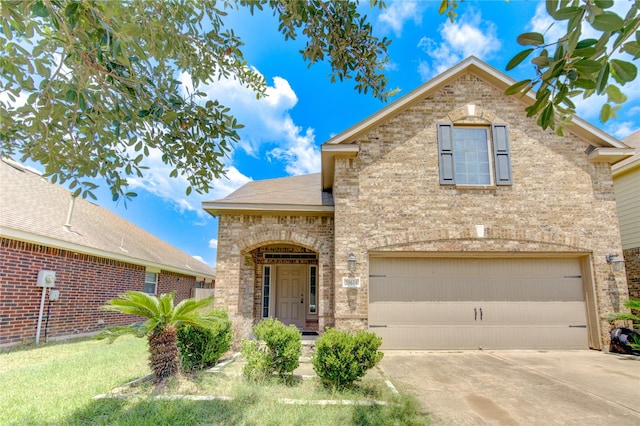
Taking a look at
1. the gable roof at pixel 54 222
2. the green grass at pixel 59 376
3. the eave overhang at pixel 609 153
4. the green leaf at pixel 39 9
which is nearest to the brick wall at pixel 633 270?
the eave overhang at pixel 609 153

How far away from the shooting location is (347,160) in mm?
8812

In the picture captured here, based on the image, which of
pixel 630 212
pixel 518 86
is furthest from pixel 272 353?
pixel 630 212

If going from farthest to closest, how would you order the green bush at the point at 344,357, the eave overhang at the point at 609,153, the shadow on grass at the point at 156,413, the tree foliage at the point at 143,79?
1. the eave overhang at the point at 609,153
2. the green bush at the point at 344,357
3. the shadow on grass at the point at 156,413
4. the tree foliage at the point at 143,79

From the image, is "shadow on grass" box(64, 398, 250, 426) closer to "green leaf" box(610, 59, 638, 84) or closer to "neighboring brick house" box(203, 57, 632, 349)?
"neighboring brick house" box(203, 57, 632, 349)

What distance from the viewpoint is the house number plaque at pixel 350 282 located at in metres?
8.18

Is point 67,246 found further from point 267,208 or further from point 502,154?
point 502,154

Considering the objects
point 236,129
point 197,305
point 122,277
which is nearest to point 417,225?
point 197,305

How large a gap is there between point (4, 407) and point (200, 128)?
4234mm

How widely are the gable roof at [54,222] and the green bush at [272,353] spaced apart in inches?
230

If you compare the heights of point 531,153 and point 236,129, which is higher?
point 531,153

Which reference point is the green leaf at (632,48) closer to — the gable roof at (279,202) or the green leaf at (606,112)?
the green leaf at (606,112)

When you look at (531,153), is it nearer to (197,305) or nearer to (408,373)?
(408,373)

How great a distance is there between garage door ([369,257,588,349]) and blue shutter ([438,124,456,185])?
2.02 m

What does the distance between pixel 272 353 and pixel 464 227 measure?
5536 mm
